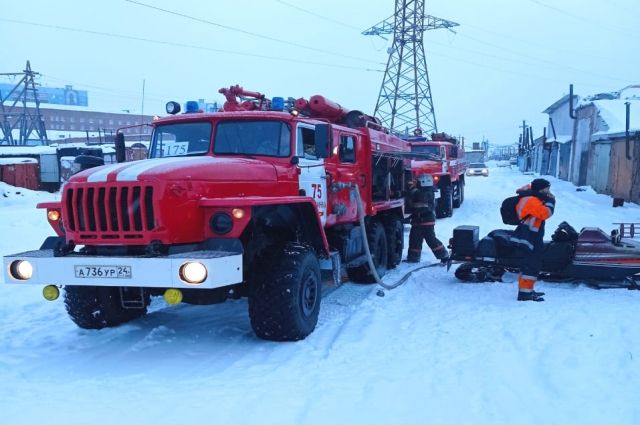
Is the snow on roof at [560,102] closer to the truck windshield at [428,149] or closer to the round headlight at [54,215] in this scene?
the truck windshield at [428,149]

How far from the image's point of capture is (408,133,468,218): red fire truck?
15.2 metres

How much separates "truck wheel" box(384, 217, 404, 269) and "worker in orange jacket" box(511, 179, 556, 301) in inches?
96.1

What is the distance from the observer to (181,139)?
19.9 ft

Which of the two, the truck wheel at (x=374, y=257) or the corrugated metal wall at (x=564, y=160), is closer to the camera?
the truck wheel at (x=374, y=257)

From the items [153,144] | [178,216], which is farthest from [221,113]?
[178,216]

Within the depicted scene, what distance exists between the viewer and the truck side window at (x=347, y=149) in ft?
23.4

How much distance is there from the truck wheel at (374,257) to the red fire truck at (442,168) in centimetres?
593

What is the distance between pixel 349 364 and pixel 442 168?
38.3 feet

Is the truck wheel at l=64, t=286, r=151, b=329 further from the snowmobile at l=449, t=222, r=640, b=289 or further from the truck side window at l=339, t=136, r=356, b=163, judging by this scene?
the snowmobile at l=449, t=222, r=640, b=289

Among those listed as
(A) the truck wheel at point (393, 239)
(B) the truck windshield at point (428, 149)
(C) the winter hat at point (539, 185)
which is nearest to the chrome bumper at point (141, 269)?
(C) the winter hat at point (539, 185)

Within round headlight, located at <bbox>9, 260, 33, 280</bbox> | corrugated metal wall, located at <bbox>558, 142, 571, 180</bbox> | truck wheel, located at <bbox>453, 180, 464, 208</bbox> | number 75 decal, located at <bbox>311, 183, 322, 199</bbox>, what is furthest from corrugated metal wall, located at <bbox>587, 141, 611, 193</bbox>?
round headlight, located at <bbox>9, 260, 33, 280</bbox>

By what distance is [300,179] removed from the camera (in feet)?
19.2

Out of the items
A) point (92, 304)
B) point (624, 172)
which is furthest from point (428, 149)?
point (92, 304)

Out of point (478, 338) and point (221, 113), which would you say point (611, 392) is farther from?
point (221, 113)
